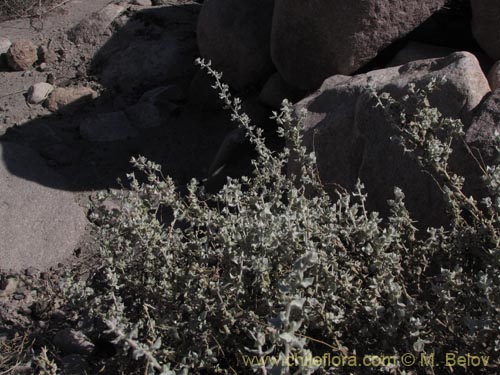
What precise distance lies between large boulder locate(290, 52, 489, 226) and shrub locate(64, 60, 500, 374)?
40 cm

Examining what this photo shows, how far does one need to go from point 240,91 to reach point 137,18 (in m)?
1.55

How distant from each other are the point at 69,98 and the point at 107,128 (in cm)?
52

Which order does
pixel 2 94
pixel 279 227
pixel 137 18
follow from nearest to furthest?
pixel 279 227, pixel 2 94, pixel 137 18

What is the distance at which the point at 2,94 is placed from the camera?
5.68 m

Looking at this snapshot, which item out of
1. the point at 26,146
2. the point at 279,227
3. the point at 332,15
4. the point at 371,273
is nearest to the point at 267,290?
the point at 279,227

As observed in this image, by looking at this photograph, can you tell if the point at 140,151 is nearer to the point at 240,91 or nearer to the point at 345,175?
the point at 240,91

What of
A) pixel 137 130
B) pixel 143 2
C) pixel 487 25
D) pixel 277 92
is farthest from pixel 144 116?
pixel 487 25

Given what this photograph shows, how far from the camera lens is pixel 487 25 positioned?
368 centimetres

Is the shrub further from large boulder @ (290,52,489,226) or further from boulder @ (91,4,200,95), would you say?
boulder @ (91,4,200,95)

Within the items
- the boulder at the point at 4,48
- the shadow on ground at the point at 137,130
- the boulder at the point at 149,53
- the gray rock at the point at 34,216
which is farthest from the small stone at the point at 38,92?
the gray rock at the point at 34,216

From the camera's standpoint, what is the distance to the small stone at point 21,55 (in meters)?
5.88

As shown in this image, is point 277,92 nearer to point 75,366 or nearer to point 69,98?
point 69,98

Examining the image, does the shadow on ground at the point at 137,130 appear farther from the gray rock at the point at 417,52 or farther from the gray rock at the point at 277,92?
the gray rock at the point at 417,52

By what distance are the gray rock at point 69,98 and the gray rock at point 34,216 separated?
30.7 inches
